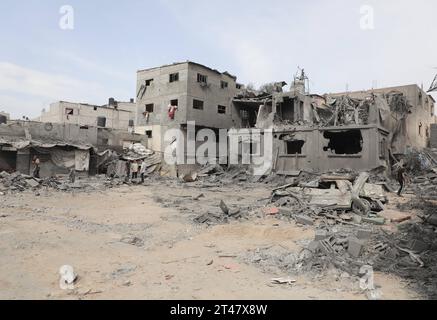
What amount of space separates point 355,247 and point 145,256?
4.11 meters

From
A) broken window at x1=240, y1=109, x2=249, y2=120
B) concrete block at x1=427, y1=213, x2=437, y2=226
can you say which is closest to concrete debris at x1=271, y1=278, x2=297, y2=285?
concrete block at x1=427, y1=213, x2=437, y2=226

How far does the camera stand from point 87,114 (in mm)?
43156

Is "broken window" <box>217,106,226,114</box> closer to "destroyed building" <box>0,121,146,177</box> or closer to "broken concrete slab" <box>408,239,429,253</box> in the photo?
"destroyed building" <box>0,121,146,177</box>

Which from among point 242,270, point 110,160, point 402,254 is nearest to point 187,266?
point 242,270

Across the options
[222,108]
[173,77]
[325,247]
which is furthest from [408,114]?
[325,247]

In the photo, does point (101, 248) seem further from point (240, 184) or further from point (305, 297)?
point (240, 184)

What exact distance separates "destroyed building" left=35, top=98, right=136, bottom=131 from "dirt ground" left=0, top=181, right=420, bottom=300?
29.2 meters

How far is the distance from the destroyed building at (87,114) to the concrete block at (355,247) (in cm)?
3500

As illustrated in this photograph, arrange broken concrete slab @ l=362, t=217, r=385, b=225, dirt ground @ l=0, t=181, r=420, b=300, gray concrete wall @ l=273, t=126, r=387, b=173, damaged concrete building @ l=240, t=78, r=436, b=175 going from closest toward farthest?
dirt ground @ l=0, t=181, r=420, b=300
broken concrete slab @ l=362, t=217, r=385, b=225
gray concrete wall @ l=273, t=126, r=387, b=173
damaged concrete building @ l=240, t=78, r=436, b=175

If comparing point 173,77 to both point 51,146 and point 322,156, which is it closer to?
point 51,146

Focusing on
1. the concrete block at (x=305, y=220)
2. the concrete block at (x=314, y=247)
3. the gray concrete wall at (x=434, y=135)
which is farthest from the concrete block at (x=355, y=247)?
the gray concrete wall at (x=434, y=135)

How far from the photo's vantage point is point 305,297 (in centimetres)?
489

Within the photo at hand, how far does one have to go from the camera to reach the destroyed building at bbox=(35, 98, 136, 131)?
41500 millimetres

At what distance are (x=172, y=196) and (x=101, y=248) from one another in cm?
965
